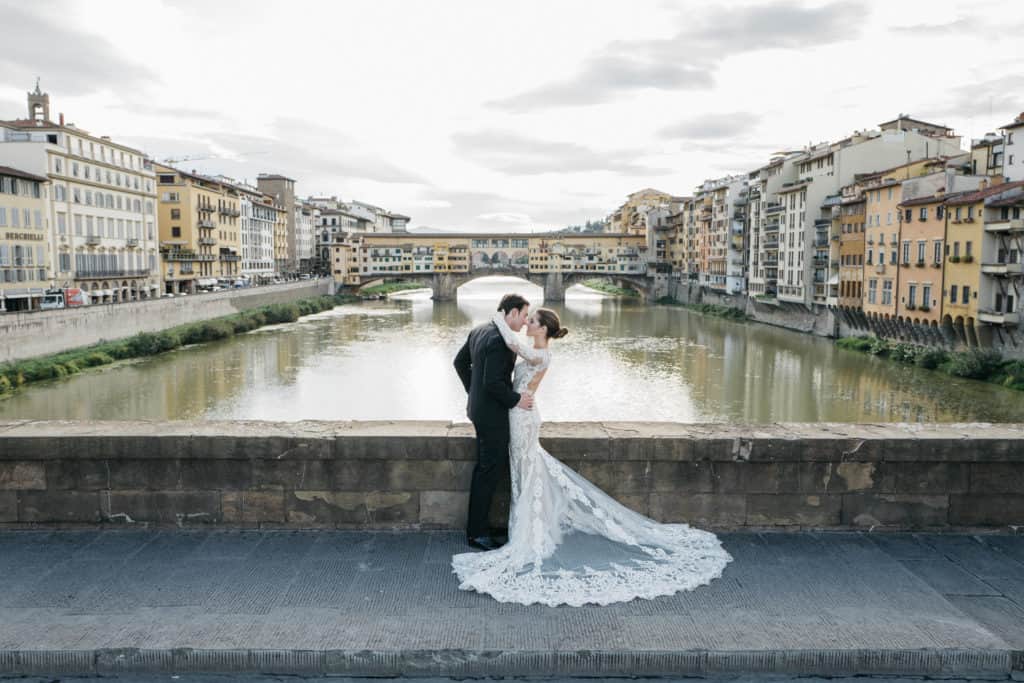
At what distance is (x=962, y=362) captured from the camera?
82.8 feet

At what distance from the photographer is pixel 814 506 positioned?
4.09 metres

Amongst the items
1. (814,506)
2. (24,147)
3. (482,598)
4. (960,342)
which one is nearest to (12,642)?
(482,598)

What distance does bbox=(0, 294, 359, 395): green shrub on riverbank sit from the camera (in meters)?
23.9

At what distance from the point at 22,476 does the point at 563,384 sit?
21.1 meters

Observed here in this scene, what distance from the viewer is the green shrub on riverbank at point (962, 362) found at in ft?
77.5

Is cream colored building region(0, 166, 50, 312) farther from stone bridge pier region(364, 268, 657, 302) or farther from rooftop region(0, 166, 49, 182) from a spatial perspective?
stone bridge pier region(364, 268, 657, 302)

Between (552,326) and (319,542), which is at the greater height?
(552,326)

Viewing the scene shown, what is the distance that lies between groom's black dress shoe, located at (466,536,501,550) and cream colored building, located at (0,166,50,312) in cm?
3434

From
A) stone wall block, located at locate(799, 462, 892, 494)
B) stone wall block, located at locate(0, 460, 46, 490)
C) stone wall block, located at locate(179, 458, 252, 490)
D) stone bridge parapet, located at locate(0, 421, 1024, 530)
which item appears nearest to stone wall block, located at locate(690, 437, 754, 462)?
stone bridge parapet, located at locate(0, 421, 1024, 530)

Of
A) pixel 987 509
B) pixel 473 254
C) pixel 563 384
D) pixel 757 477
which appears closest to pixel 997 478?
pixel 987 509

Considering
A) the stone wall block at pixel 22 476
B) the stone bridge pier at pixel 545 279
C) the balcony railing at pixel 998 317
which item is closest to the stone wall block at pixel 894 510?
the stone wall block at pixel 22 476

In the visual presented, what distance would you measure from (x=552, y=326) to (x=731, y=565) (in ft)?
4.36

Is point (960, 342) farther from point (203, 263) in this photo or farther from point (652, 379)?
point (203, 263)

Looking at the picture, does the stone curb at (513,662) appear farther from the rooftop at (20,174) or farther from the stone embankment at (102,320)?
the rooftop at (20,174)
